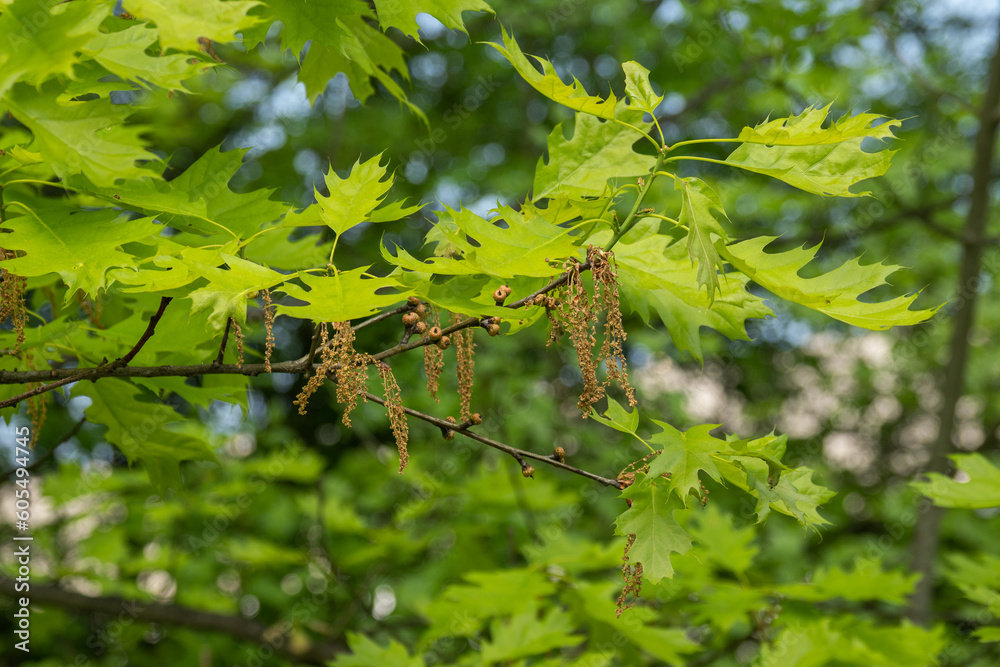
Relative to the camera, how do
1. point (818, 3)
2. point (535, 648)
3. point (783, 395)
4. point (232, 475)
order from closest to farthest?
point (535, 648) < point (818, 3) < point (232, 475) < point (783, 395)

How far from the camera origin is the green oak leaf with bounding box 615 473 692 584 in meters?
1.61

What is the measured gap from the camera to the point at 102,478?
458 centimetres

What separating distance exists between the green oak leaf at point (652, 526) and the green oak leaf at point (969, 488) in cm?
118

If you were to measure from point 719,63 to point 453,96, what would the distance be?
2.54 metres

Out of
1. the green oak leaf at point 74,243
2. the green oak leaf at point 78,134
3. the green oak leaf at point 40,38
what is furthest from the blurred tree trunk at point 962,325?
the green oak leaf at point 40,38

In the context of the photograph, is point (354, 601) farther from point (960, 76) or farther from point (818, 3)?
point (960, 76)

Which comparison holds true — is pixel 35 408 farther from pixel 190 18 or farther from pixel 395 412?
pixel 190 18

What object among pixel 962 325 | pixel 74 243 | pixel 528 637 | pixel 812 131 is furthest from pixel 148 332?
pixel 962 325

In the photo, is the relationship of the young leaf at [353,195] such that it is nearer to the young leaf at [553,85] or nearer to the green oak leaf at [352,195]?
the green oak leaf at [352,195]

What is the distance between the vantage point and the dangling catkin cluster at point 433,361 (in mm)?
1711

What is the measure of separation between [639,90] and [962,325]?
3.74m

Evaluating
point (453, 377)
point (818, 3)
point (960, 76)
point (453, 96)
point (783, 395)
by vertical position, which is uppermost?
point (818, 3)

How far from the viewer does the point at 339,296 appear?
148 centimetres

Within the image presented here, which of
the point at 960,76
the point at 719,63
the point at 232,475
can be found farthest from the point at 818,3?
the point at 232,475
